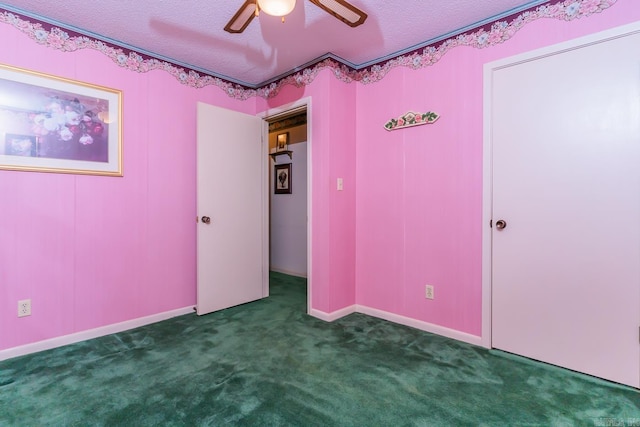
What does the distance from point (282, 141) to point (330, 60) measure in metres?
2.27

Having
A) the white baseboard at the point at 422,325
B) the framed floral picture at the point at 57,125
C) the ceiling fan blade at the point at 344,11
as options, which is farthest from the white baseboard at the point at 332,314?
the ceiling fan blade at the point at 344,11

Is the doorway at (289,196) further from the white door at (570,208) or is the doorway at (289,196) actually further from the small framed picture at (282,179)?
the white door at (570,208)

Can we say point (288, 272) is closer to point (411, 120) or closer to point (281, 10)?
point (411, 120)

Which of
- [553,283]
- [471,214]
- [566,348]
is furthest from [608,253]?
[471,214]

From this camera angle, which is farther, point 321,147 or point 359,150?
point 359,150

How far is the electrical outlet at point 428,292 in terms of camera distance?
2.68 m

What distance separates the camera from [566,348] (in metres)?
2.07

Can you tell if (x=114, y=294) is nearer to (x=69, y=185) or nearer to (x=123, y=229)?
(x=123, y=229)

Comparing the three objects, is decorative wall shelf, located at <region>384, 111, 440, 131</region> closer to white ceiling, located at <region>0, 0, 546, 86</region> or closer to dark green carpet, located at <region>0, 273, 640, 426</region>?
white ceiling, located at <region>0, 0, 546, 86</region>

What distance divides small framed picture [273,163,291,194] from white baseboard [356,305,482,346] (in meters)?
2.43

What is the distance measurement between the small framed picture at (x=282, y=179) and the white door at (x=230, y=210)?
1.36 metres

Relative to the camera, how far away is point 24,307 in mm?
2281

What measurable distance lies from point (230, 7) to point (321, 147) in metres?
1.26

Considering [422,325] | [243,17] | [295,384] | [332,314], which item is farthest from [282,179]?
[295,384]
